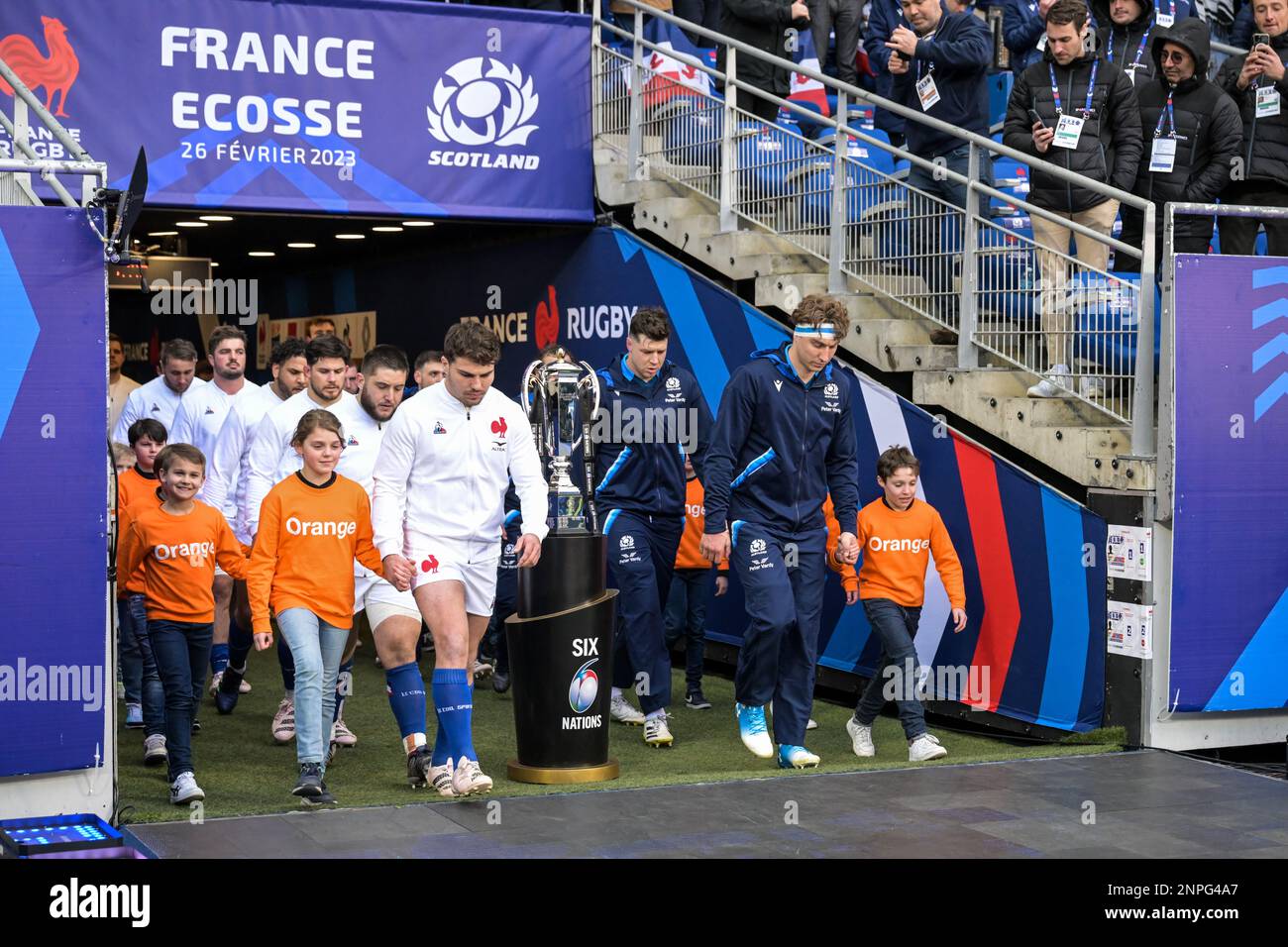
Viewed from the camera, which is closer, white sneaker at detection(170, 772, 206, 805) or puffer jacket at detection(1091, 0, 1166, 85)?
white sneaker at detection(170, 772, 206, 805)

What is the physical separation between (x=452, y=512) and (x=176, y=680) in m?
1.43

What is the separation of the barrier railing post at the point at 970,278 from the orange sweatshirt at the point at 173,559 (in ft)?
14.6

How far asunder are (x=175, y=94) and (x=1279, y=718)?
8145 mm

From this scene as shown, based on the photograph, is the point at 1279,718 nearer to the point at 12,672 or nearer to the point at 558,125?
the point at 12,672

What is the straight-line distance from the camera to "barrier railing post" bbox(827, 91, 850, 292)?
35.8ft

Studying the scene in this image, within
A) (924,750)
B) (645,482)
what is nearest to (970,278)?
(645,482)

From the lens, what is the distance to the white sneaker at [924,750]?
8.58 metres

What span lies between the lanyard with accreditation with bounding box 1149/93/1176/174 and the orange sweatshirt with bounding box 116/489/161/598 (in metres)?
6.24

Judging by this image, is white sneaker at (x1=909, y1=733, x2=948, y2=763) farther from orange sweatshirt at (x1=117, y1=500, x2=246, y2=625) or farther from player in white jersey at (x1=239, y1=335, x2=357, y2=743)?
orange sweatshirt at (x1=117, y1=500, x2=246, y2=625)

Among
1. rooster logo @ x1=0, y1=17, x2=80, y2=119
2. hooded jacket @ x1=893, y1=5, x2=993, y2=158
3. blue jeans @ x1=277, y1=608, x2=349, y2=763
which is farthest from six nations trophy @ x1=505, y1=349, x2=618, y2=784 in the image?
rooster logo @ x1=0, y1=17, x2=80, y2=119

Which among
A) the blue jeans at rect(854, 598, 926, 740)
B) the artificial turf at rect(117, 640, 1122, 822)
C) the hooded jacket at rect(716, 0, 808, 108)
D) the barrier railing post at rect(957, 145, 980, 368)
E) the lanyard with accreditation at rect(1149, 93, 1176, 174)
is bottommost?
the artificial turf at rect(117, 640, 1122, 822)

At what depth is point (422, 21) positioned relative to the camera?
41.3 feet

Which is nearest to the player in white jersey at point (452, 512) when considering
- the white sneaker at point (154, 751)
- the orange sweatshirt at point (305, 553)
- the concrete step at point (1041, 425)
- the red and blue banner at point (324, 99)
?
the orange sweatshirt at point (305, 553)

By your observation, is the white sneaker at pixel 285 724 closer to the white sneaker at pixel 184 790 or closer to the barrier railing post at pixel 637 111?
the white sneaker at pixel 184 790
